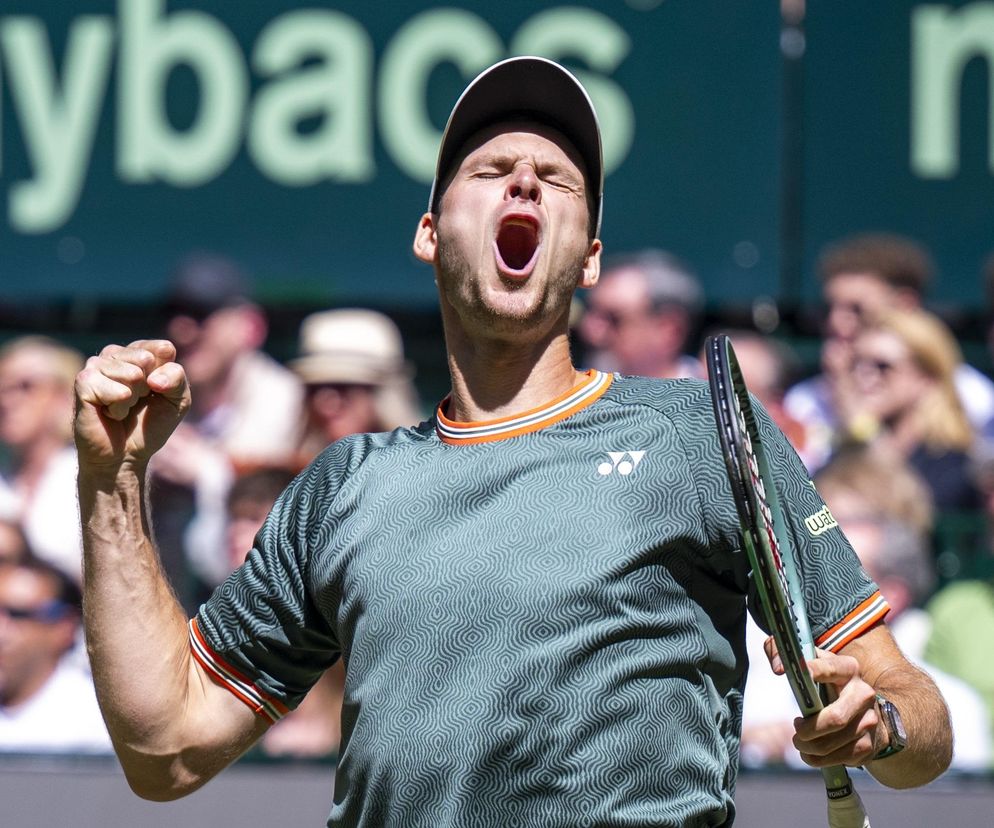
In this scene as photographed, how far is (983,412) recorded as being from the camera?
5.39 meters

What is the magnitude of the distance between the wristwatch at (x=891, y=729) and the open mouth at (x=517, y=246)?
31.7 inches

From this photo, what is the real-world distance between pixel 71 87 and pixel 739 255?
249 centimetres

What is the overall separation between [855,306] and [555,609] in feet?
12.1

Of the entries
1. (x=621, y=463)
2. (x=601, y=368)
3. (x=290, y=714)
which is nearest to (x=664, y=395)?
(x=621, y=463)

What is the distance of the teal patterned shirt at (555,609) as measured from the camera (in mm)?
2014

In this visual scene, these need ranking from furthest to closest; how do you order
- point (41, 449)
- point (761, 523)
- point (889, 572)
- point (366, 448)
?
point (41, 449) → point (889, 572) → point (366, 448) → point (761, 523)

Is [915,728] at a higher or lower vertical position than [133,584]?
lower

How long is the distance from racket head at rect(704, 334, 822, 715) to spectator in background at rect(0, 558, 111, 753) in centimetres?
395

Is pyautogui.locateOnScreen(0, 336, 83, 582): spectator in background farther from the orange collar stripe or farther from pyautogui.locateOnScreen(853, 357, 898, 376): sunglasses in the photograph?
the orange collar stripe

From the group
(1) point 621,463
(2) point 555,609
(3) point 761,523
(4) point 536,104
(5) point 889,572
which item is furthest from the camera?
(5) point 889,572

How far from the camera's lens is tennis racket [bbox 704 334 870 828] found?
1904 millimetres

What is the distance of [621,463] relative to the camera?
2172 mm

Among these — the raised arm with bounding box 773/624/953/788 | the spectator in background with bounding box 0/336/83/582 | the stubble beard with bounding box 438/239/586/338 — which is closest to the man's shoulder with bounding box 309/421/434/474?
the stubble beard with bounding box 438/239/586/338

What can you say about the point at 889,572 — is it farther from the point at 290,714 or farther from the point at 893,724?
the point at 893,724
